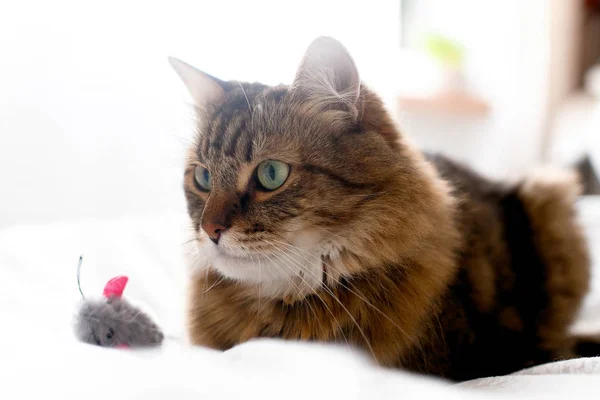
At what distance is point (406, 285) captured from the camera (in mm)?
1051

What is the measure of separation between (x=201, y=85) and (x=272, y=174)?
1.21 ft

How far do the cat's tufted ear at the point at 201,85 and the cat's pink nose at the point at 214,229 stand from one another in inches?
13.9

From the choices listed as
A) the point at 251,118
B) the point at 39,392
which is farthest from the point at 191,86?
the point at 39,392

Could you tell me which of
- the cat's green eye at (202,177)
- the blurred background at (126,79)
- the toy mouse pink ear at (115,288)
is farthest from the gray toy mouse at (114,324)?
the blurred background at (126,79)

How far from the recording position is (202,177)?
3.75 feet

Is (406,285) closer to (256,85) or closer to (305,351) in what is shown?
(305,351)

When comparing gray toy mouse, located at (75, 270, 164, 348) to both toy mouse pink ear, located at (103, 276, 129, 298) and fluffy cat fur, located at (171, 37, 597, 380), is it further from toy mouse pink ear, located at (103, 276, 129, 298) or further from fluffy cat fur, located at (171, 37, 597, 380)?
fluffy cat fur, located at (171, 37, 597, 380)

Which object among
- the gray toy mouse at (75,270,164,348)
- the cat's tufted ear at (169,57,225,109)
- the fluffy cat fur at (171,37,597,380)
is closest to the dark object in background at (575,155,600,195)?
the fluffy cat fur at (171,37,597,380)

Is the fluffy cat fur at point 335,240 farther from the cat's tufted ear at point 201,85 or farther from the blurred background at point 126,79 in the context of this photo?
the blurred background at point 126,79

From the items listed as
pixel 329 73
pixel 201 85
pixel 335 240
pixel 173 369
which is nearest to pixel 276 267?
pixel 335 240

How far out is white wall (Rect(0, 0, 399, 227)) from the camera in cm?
167

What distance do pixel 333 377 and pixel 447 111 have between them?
10.3ft

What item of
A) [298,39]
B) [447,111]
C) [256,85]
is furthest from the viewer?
[447,111]

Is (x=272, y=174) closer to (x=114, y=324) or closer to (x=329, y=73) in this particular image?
(x=329, y=73)
